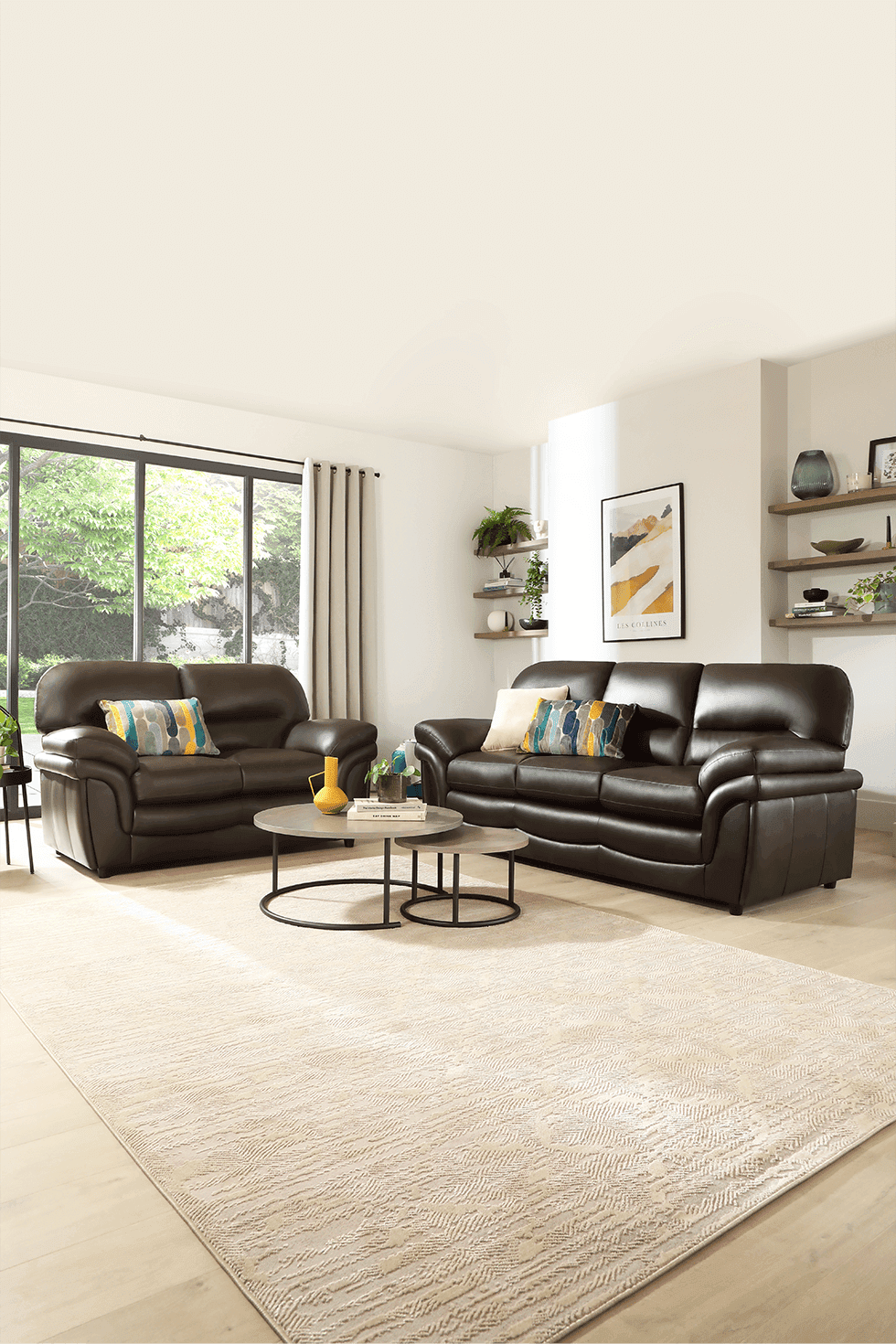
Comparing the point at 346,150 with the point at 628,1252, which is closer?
the point at 628,1252

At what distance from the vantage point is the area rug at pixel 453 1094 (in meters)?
1.38

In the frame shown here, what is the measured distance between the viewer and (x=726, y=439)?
5703 millimetres

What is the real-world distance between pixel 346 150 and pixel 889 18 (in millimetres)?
1823

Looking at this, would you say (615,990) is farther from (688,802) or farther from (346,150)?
(346,150)

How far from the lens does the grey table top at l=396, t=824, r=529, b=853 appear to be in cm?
311

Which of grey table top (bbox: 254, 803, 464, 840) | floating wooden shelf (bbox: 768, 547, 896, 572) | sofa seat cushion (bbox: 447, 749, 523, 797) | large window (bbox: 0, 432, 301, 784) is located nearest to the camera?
grey table top (bbox: 254, 803, 464, 840)

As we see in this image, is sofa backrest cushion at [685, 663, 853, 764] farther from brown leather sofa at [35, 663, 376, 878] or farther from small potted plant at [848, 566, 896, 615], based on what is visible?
brown leather sofa at [35, 663, 376, 878]

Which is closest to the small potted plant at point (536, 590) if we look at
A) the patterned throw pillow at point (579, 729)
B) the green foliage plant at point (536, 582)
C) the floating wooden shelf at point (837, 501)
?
the green foliage plant at point (536, 582)

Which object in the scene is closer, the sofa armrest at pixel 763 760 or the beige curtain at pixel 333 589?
the sofa armrest at pixel 763 760

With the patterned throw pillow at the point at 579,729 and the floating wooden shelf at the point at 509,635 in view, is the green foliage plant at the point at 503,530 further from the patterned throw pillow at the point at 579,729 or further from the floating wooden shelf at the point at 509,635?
the patterned throw pillow at the point at 579,729

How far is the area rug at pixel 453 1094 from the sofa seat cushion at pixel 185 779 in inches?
35.9

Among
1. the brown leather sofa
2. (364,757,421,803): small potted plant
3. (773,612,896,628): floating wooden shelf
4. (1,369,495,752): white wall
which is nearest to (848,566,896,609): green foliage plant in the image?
(773,612,896,628): floating wooden shelf

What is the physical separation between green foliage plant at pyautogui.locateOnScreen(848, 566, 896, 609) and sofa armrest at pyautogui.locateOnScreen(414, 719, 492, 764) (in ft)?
7.44

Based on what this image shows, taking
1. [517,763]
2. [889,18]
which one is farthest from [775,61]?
[517,763]
